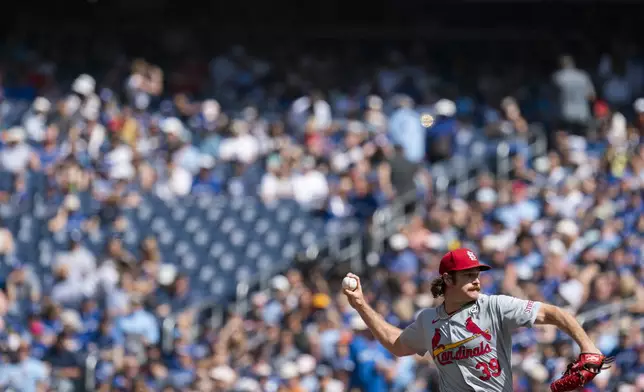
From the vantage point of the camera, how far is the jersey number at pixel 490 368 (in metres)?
6.86

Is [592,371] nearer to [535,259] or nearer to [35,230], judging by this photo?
[535,259]

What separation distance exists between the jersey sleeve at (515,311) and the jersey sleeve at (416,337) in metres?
0.48

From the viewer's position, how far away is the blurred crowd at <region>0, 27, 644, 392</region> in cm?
1305

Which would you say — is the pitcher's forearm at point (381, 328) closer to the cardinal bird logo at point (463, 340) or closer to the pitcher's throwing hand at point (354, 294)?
the pitcher's throwing hand at point (354, 294)

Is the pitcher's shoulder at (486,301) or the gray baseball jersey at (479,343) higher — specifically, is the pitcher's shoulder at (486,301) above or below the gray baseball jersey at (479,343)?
above

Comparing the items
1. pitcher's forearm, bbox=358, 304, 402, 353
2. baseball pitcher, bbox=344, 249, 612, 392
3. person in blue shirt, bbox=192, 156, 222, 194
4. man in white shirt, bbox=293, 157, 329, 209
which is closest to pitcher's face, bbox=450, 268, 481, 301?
baseball pitcher, bbox=344, 249, 612, 392

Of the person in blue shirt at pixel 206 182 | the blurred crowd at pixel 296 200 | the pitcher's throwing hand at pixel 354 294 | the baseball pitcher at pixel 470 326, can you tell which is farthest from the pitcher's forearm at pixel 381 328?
the person in blue shirt at pixel 206 182

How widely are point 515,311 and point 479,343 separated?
282 mm

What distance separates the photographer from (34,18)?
2152 cm

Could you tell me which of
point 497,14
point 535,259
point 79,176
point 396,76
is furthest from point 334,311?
point 497,14

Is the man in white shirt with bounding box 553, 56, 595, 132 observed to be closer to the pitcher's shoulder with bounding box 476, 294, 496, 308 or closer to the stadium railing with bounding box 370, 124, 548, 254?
the stadium railing with bounding box 370, 124, 548, 254

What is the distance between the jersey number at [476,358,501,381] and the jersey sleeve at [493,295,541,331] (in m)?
0.20

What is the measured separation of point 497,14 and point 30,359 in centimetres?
1114

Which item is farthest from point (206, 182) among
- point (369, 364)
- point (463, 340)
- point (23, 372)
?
point (463, 340)
